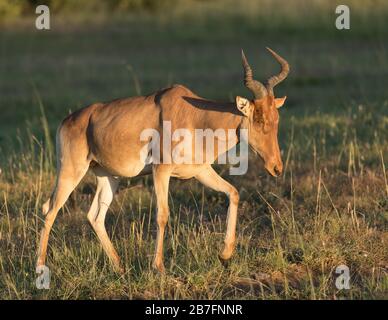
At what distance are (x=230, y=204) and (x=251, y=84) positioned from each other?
3.80ft

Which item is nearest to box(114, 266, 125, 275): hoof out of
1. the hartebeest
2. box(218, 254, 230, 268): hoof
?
the hartebeest

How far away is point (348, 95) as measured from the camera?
1709cm

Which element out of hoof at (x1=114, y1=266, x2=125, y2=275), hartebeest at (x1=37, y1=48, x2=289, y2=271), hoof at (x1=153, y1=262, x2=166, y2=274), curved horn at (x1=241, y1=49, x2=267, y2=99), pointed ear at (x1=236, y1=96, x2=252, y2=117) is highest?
curved horn at (x1=241, y1=49, x2=267, y2=99)

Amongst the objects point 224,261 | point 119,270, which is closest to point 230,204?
point 224,261

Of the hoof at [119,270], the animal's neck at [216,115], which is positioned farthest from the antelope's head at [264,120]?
the hoof at [119,270]

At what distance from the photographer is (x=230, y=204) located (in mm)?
7797

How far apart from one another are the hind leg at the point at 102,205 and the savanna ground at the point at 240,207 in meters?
0.15

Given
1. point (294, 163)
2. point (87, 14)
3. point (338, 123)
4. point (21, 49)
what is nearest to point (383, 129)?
point (338, 123)

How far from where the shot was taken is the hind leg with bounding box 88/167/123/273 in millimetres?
8047

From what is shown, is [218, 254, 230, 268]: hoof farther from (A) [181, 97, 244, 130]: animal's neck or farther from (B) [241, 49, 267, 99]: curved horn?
(B) [241, 49, 267, 99]: curved horn

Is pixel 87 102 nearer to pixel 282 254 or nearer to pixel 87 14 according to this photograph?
pixel 282 254

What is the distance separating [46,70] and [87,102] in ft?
17.5

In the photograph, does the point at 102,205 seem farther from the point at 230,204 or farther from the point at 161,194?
the point at 230,204

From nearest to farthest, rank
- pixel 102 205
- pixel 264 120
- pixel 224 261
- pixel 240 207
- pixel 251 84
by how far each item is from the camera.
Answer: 1. pixel 251 84
2. pixel 264 120
3. pixel 224 261
4. pixel 102 205
5. pixel 240 207
